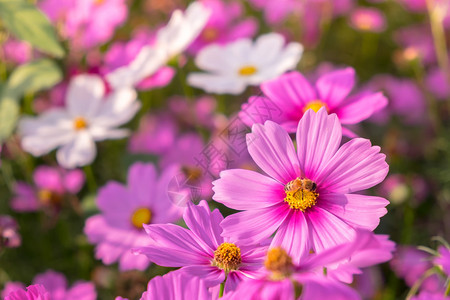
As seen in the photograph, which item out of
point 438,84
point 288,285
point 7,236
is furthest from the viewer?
point 438,84

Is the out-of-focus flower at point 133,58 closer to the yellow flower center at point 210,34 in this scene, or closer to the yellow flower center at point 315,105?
the yellow flower center at point 210,34

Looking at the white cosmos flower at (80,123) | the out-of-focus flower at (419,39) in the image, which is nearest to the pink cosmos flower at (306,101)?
the white cosmos flower at (80,123)

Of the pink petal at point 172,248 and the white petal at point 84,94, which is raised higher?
the white petal at point 84,94

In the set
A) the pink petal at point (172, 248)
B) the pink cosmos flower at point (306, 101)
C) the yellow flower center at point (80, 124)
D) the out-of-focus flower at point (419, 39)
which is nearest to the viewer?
the pink petal at point (172, 248)

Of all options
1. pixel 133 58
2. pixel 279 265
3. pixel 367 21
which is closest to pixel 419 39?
pixel 367 21

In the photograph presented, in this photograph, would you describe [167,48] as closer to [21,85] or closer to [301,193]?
[21,85]

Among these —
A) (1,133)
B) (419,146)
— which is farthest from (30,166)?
(419,146)
